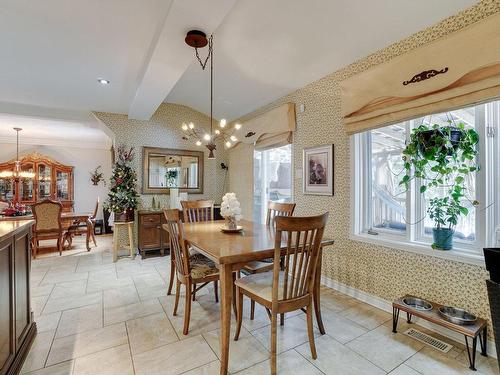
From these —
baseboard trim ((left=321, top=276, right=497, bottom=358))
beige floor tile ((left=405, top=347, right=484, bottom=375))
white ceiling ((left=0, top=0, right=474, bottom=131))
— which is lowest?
beige floor tile ((left=405, top=347, right=484, bottom=375))

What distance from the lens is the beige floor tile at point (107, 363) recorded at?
1.70 metres

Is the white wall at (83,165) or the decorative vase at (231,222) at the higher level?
the white wall at (83,165)

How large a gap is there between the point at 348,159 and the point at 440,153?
3.06ft

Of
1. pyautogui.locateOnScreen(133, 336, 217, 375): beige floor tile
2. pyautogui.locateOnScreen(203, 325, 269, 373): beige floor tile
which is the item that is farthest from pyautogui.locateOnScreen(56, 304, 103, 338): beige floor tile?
pyautogui.locateOnScreen(203, 325, 269, 373): beige floor tile

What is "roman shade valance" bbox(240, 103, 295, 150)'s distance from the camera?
364 cm

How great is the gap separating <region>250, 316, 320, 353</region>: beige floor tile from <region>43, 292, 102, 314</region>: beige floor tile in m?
1.87

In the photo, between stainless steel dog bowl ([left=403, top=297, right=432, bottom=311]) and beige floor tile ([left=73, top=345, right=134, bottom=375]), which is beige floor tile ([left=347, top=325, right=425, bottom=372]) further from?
beige floor tile ([left=73, top=345, right=134, bottom=375])

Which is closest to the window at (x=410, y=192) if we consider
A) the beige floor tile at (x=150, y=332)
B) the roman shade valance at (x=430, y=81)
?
the roman shade valance at (x=430, y=81)

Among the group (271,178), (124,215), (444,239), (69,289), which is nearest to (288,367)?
(444,239)

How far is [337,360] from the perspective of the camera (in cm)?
181

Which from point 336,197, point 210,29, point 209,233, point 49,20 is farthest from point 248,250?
point 49,20

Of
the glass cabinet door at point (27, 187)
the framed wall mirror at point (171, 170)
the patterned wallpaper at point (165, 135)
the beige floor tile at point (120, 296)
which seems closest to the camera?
the beige floor tile at point (120, 296)

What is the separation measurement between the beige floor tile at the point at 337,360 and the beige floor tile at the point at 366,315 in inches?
17.9

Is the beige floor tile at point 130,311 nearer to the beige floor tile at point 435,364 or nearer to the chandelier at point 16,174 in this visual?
the beige floor tile at point 435,364
